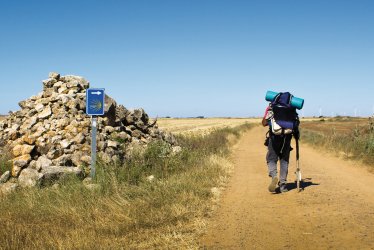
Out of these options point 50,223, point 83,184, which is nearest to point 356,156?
point 83,184

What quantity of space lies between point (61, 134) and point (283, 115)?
23.8ft

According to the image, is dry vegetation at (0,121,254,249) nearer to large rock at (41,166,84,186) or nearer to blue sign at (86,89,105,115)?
large rock at (41,166,84,186)

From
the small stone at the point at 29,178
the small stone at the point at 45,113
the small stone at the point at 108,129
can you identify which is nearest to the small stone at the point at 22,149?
the small stone at the point at 29,178

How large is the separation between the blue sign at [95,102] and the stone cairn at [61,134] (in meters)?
1.71

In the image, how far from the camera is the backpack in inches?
354

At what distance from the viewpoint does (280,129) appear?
908 cm

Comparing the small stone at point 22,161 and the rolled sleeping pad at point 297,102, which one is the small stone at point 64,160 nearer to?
the small stone at point 22,161

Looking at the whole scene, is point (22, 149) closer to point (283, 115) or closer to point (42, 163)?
point (42, 163)

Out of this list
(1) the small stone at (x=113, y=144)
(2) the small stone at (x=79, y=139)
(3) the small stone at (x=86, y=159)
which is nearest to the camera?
(3) the small stone at (x=86, y=159)

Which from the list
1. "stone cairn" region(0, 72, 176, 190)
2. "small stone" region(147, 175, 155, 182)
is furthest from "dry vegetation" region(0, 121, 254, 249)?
"stone cairn" region(0, 72, 176, 190)

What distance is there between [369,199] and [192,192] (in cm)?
382

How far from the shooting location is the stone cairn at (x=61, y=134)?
11145 mm

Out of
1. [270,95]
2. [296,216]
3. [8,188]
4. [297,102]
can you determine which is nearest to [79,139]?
[8,188]

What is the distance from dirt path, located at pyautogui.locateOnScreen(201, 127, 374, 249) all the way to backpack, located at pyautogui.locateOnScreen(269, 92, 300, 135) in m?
1.50
